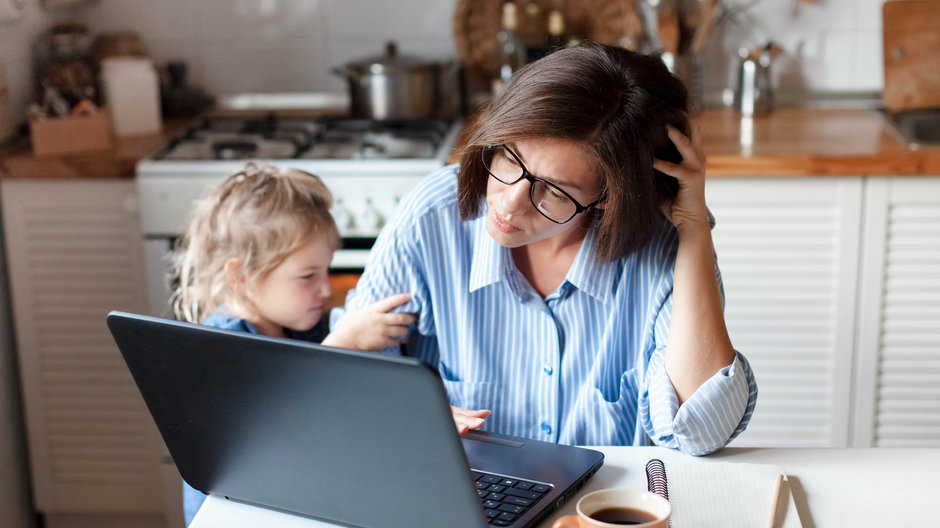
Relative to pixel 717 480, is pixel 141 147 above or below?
above

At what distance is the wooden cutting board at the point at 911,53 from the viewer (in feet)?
8.68

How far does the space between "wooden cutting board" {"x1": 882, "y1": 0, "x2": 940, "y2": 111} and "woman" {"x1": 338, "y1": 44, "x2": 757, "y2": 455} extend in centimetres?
146

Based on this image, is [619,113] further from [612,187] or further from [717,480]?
[717,480]

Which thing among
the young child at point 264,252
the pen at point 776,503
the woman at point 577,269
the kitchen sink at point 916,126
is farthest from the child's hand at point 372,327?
the kitchen sink at point 916,126

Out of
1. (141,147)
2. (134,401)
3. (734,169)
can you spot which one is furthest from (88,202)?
(734,169)

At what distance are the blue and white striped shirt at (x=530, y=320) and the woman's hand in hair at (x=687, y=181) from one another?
0.07m

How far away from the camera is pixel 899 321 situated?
7.97 ft

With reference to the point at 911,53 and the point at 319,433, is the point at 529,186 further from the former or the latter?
the point at 911,53

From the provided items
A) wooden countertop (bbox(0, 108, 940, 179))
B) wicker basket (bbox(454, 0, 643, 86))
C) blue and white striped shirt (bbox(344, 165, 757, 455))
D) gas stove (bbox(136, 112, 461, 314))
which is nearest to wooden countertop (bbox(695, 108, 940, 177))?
wooden countertop (bbox(0, 108, 940, 179))

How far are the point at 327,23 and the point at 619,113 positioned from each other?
1.73 m

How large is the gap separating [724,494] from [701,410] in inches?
5.3

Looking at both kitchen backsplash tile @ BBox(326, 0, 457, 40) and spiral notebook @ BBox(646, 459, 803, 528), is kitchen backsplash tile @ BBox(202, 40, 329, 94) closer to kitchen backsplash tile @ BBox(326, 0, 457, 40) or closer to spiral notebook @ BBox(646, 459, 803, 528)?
kitchen backsplash tile @ BBox(326, 0, 457, 40)

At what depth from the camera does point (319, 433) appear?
3.45ft

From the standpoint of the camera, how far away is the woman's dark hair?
1314 mm
